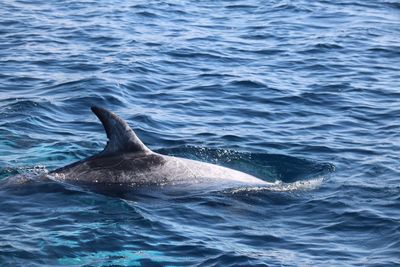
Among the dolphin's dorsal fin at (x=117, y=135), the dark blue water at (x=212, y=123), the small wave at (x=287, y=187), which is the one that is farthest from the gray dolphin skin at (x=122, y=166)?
the small wave at (x=287, y=187)

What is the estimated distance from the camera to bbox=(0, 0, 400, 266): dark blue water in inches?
492

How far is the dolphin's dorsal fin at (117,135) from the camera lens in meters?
13.7

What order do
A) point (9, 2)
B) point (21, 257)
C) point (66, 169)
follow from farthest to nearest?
point (9, 2)
point (66, 169)
point (21, 257)

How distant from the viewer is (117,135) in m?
13.9

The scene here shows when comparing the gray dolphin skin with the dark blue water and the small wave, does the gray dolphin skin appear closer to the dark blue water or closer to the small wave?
the dark blue water

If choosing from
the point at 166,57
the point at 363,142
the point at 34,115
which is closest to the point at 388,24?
the point at 166,57

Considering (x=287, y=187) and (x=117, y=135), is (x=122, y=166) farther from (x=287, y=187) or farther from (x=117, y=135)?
(x=287, y=187)

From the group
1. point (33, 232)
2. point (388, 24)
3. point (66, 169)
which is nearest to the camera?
point (33, 232)

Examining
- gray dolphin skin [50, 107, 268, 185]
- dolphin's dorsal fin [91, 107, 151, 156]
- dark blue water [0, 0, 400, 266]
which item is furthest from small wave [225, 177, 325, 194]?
dolphin's dorsal fin [91, 107, 151, 156]

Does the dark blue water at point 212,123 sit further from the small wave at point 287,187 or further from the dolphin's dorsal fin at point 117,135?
the dolphin's dorsal fin at point 117,135

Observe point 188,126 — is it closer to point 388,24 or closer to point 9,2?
point 388,24

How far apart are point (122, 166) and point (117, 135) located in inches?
23.3

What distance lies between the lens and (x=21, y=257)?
38.2 ft

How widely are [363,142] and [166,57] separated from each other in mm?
8460
